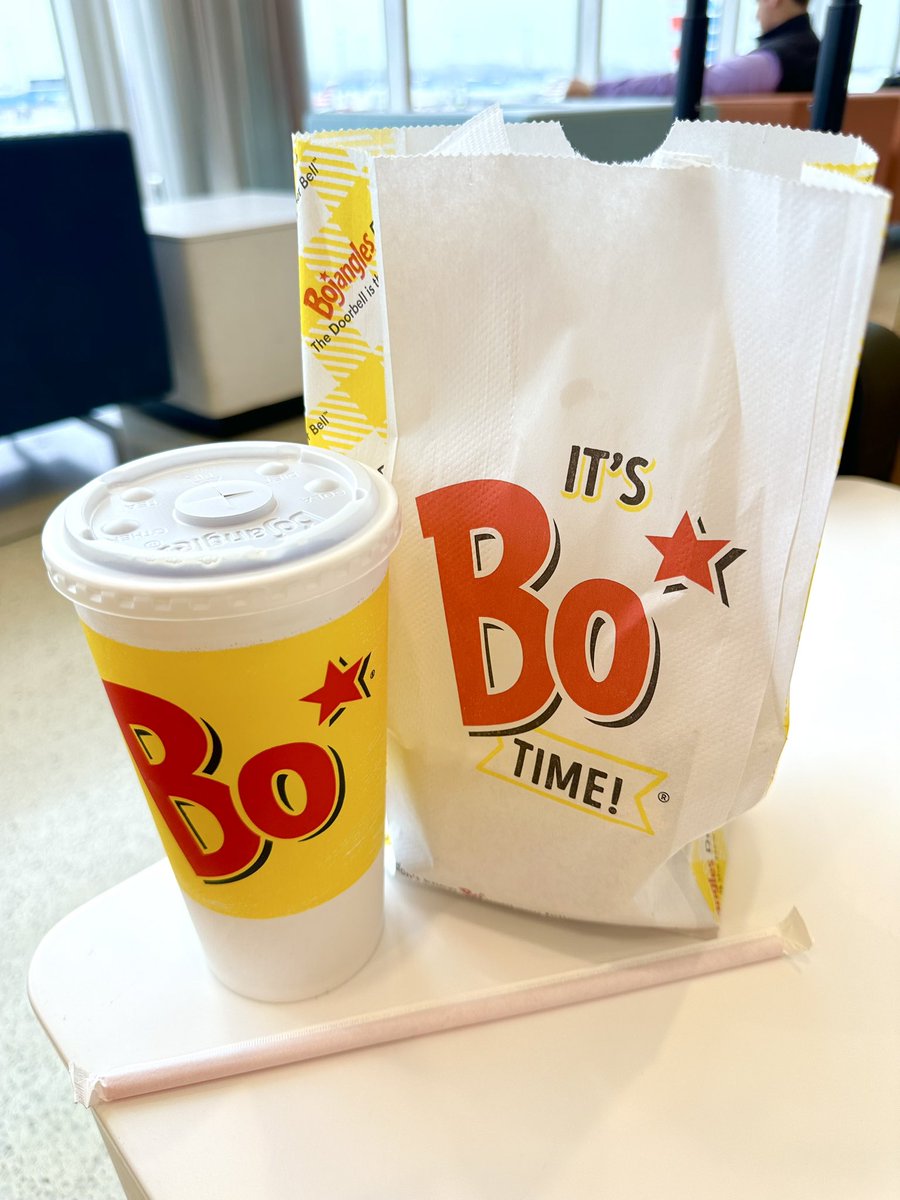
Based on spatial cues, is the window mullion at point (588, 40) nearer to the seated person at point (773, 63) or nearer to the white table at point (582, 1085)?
the seated person at point (773, 63)

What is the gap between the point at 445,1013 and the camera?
0.40 m

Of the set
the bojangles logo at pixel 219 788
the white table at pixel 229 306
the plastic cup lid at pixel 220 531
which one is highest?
the plastic cup lid at pixel 220 531

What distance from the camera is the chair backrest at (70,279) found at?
69.4 inches

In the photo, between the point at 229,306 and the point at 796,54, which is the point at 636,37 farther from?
the point at 229,306

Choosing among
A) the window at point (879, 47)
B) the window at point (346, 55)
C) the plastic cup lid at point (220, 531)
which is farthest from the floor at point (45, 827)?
the window at point (879, 47)

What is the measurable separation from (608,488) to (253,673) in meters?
0.17

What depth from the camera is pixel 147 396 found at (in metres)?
2.15

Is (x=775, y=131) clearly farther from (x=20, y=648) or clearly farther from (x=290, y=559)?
(x=20, y=648)

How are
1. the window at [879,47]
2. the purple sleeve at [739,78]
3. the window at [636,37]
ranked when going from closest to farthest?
the purple sleeve at [739,78] → the window at [636,37] → the window at [879,47]

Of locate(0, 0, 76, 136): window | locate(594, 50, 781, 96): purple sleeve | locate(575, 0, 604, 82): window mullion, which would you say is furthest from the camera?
locate(575, 0, 604, 82): window mullion

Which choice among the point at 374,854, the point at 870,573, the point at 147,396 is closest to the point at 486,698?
the point at 374,854

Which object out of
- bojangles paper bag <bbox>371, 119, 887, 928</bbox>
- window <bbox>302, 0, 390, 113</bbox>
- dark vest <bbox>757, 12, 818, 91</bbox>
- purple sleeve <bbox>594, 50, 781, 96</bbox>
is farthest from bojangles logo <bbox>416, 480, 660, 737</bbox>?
dark vest <bbox>757, 12, 818, 91</bbox>

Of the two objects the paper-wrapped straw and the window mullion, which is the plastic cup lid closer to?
the paper-wrapped straw

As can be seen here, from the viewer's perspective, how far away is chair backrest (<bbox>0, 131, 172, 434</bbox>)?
1.76m
